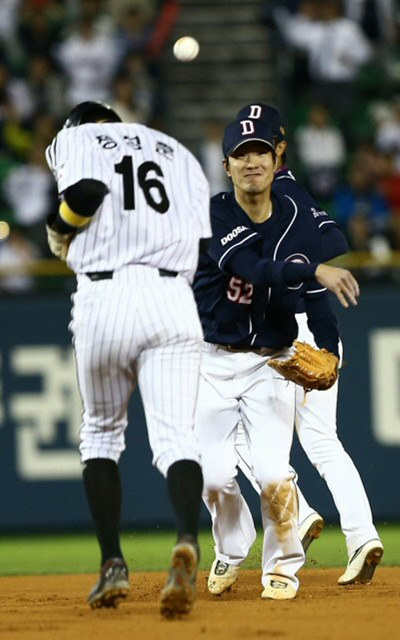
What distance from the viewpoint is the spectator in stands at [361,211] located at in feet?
36.7

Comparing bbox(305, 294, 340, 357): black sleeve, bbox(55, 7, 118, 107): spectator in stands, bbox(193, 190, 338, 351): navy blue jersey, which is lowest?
bbox(305, 294, 340, 357): black sleeve

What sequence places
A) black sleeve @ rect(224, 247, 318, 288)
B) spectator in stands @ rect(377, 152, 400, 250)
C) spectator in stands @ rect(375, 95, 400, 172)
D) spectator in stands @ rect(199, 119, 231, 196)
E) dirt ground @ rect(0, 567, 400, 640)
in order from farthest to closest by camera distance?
1. spectator in stands @ rect(375, 95, 400, 172)
2. spectator in stands @ rect(199, 119, 231, 196)
3. spectator in stands @ rect(377, 152, 400, 250)
4. black sleeve @ rect(224, 247, 318, 288)
5. dirt ground @ rect(0, 567, 400, 640)

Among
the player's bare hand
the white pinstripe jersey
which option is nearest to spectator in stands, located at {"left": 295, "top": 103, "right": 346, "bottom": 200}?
the player's bare hand

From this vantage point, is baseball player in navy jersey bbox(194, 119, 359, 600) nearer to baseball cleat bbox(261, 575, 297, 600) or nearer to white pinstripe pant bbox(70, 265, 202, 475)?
baseball cleat bbox(261, 575, 297, 600)

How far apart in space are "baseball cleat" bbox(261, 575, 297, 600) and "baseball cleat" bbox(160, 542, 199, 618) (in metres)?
1.05

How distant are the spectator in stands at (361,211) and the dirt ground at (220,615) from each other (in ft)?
16.2

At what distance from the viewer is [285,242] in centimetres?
581

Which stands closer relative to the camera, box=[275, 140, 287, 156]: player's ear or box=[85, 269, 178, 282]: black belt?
box=[85, 269, 178, 282]: black belt

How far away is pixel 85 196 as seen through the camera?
4.82 meters

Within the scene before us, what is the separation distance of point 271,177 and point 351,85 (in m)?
7.88

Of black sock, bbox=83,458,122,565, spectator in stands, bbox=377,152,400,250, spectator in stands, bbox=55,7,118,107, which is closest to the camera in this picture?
black sock, bbox=83,458,122,565

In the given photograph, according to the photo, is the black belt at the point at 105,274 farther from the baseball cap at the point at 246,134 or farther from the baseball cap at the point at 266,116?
the baseball cap at the point at 266,116

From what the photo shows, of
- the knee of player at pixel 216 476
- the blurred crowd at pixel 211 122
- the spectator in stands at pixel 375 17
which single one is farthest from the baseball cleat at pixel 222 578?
the spectator in stands at pixel 375 17

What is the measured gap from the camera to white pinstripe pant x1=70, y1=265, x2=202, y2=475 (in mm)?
4863
